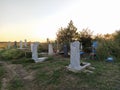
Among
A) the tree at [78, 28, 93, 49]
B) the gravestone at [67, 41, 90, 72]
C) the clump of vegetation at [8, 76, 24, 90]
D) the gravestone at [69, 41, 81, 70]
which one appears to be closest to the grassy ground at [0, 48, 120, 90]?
the clump of vegetation at [8, 76, 24, 90]

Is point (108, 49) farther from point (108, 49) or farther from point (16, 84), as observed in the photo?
point (16, 84)

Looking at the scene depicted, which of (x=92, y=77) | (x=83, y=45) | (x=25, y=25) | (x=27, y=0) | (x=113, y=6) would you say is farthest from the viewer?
(x=25, y=25)

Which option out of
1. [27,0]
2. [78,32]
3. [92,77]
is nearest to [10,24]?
[27,0]

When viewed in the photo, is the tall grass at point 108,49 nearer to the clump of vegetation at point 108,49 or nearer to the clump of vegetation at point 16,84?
the clump of vegetation at point 108,49

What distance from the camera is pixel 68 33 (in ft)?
50.1

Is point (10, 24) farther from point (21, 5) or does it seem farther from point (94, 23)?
point (94, 23)

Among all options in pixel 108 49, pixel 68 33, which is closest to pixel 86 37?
pixel 68 33

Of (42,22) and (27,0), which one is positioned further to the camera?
(42,22)

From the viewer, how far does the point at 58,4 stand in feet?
40.6

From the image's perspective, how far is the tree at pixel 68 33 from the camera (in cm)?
1515

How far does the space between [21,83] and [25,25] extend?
11.6m

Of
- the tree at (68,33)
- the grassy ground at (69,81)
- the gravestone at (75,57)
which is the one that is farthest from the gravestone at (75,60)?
the tree at (68,33)

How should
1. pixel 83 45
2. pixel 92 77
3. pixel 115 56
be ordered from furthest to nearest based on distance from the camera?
1. pixel 83 45
2. pixel 115 56
3. pixel 92 77

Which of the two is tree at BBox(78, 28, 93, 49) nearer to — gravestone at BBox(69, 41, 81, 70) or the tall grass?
the tall grass
